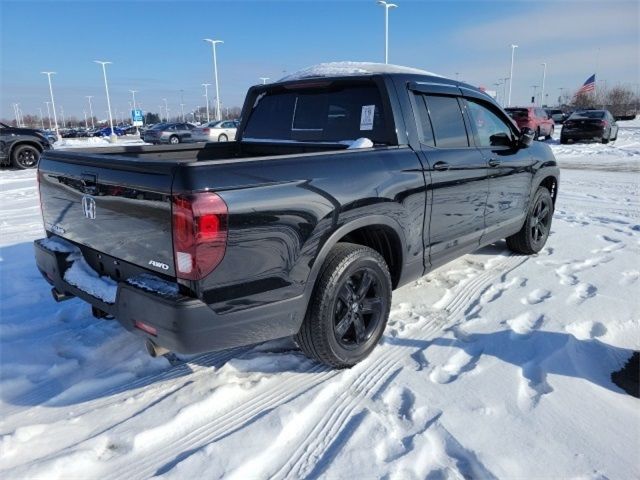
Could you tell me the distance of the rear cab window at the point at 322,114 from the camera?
3475 mm

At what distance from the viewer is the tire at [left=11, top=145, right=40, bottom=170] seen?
1425cm

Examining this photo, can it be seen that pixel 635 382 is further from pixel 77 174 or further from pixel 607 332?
pixel 77 174

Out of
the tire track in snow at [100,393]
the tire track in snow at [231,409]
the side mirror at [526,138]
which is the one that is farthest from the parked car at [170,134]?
the tire track in snow at [231,409]

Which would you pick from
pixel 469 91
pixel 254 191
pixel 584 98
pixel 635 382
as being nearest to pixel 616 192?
pixel 469 91

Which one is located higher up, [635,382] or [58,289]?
[58,289]

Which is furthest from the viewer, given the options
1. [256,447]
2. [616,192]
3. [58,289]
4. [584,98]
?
[584,98]

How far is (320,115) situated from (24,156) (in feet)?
45.9

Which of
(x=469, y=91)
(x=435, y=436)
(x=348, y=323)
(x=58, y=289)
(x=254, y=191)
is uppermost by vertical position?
(x=469, y=91)

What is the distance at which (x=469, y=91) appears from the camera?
4238 mm

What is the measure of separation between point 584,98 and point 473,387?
247 ft

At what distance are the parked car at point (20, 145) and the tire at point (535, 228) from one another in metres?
14.0

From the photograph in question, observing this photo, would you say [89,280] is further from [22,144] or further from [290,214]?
[22,144]

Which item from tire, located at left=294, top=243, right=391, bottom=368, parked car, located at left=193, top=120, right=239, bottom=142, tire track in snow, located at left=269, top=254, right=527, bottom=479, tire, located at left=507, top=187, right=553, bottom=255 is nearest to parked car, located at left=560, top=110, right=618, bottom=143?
parked car, located at left=193, top=120, right=239, bottom=142

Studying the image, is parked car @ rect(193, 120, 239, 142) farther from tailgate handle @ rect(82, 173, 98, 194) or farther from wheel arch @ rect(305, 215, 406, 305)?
tailgate handle @ rect(82, 173, 98, 194)
